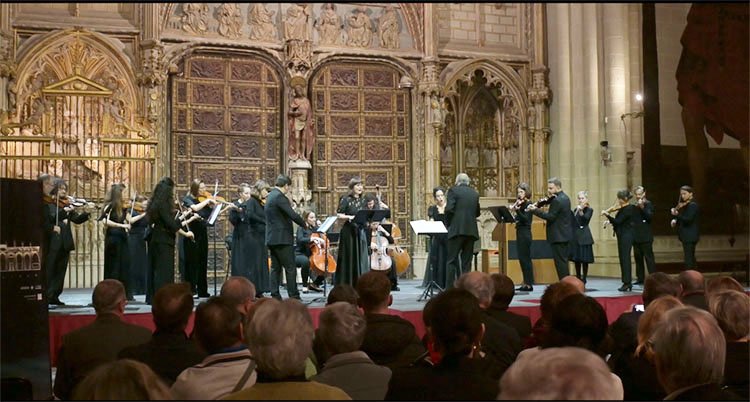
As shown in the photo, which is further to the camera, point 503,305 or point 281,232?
point 281,232

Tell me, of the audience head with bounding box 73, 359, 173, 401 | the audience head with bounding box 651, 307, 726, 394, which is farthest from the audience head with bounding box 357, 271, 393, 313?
the audience head with bounding box 73, 359, 173, 401

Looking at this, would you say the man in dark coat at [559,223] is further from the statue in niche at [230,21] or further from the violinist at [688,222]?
the statue in niche at [230,21]

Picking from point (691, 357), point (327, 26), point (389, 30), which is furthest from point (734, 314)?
point (389, 30)

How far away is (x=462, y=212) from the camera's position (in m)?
11.2

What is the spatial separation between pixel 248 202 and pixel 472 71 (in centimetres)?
814

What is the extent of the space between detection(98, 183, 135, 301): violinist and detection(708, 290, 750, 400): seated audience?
8.78m

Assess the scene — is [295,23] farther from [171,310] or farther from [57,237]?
[171,310]

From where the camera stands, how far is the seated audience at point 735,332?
374 centimetres

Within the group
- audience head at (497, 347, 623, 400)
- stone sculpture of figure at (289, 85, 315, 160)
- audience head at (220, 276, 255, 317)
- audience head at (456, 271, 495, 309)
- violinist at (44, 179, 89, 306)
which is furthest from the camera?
stone sculpture of figure at (289, 85, 315, 160)

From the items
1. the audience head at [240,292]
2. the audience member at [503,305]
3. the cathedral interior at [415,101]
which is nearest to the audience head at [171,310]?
the audience head at [240,292]

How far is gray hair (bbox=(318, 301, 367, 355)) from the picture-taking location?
12.2 ft

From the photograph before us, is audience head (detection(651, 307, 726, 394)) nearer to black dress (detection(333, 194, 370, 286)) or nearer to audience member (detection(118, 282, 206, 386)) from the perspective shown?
audience member (detection(118, 282, 206, 386))

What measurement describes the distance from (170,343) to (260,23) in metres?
13.5

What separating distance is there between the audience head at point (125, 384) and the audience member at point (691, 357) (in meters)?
1.73
